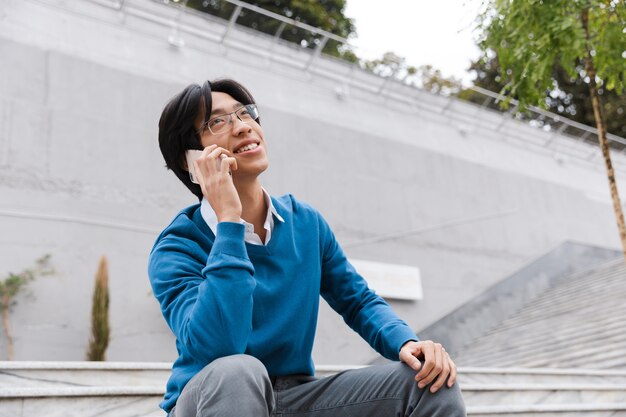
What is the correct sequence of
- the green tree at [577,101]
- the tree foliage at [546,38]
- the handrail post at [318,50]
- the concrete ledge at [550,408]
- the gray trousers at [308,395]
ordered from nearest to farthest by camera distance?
the gray trousers at [308,395], the concrete ledge at [550,408], the tree foliage at [546,38], the handrail post at [318,50], the green tree at [577,101]

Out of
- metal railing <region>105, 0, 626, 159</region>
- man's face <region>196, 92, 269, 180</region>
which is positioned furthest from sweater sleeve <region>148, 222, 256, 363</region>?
metal railing <region>105, 0, 626, 159</region>

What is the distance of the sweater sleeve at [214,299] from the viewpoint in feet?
4.66

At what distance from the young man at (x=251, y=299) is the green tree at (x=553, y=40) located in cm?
216

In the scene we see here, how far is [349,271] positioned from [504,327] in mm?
5746

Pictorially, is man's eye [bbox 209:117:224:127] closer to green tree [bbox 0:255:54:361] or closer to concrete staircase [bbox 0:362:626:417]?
concrete staircase [bbox 0:362:626:417]

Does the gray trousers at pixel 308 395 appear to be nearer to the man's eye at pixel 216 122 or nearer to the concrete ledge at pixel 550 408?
the man's eye at pixel 216 122

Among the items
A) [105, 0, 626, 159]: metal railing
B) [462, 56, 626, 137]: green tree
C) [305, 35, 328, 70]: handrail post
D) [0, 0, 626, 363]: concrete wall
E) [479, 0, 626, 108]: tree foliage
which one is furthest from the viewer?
[462, 56, 626, 137]: green tree

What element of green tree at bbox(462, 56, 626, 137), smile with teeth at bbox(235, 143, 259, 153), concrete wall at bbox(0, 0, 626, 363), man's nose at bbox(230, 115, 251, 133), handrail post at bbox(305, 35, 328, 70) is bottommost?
concrete wall at bbox(0, 0, 626, 363)

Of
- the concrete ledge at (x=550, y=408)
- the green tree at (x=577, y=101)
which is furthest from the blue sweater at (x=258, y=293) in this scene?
the green tree at (x=577, y=101)

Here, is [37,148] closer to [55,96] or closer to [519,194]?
[55,96]

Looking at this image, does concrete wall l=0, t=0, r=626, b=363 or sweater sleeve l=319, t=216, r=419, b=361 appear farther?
concrete wall l=0, t=0, r=626, b=363

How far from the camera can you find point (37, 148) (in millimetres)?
5570

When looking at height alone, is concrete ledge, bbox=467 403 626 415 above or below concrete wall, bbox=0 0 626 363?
above

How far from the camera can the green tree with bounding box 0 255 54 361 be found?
4.93 m
